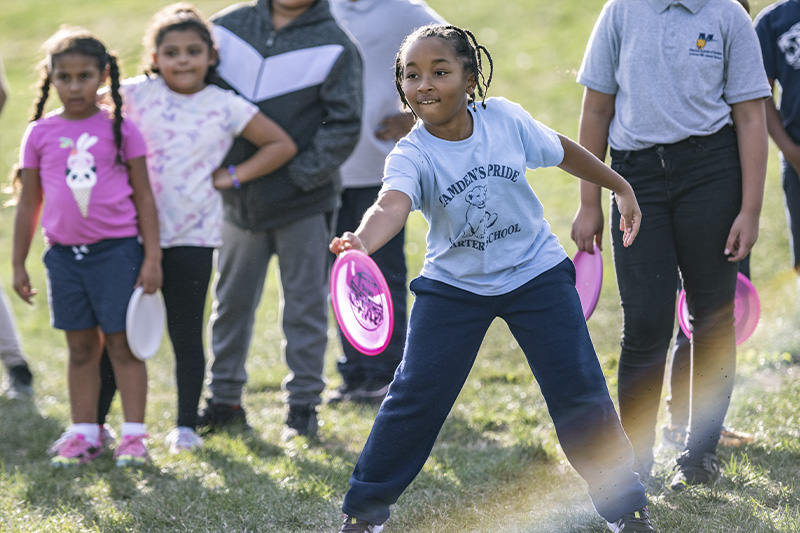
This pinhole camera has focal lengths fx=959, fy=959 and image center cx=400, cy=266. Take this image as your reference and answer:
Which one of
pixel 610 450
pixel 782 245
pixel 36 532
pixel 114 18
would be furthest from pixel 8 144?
pixel 610 450

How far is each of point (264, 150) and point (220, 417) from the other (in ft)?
4.77

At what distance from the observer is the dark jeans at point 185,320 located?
15.6 ft

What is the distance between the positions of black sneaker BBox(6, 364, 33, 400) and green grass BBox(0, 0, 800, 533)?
4.2 inches

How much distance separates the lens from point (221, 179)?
189 inches

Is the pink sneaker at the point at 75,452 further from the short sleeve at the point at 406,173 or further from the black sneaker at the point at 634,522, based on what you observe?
the black sneaker at the point at 634,522

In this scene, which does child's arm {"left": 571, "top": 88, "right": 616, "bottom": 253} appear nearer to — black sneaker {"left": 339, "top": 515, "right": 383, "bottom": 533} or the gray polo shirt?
the gray polo shirt

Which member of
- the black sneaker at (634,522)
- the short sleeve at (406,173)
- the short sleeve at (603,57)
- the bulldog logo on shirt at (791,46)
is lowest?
the black sneaker at (634,522)

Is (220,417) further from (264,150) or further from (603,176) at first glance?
(603,176)

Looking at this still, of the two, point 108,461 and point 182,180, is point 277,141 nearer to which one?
point 182,180

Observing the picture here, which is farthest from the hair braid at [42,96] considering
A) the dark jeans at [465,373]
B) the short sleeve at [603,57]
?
the short sleeve at [603,57]

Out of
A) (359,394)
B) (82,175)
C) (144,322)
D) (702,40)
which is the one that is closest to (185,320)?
(144,322)

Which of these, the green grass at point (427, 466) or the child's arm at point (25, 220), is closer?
the green grass at point (427, 466)

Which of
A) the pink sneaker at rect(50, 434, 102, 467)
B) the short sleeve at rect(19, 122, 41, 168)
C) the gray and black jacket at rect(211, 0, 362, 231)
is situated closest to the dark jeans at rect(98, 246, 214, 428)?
the pink sneaker at rect(50, 434, 102, 467)

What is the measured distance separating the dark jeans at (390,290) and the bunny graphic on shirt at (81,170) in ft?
5.28
